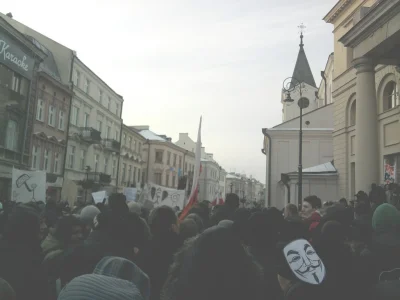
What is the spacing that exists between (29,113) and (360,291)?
26704mm

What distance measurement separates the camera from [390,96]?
18344 mm

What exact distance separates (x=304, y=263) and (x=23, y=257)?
2389 millimetres

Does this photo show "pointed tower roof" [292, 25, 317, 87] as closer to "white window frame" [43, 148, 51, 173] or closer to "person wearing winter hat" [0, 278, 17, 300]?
"white window frame" [43, 148, 51, 173]

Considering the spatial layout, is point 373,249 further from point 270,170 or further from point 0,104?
point 270,170

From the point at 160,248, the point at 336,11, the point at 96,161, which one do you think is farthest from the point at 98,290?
the point at 96,161

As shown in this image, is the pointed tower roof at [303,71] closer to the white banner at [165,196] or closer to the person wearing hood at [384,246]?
the white banner at [165,196]

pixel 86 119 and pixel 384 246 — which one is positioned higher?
pixel 86 119

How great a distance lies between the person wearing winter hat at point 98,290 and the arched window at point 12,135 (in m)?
24.9

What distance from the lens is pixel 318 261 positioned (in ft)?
7.94

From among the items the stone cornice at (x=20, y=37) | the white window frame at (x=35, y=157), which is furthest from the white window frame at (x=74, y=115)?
the stone cornice at (x=20, y=37)

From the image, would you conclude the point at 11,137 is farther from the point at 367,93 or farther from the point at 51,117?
the point at 367,93

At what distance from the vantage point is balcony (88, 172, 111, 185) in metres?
39.6

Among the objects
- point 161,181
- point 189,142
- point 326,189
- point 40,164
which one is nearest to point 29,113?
point 40,164

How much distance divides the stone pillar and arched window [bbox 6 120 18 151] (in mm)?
19380
